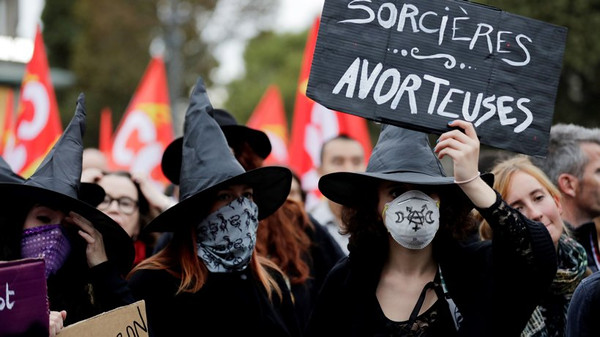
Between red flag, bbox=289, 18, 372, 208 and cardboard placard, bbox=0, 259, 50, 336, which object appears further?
red flag, bbox=289, 18, 372, 208

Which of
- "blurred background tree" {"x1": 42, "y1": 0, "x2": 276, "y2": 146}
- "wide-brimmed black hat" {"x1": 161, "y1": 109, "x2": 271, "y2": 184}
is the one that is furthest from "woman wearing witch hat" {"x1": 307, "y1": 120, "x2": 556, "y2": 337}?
"blurred background tree" {"x1": 42, "y1": 0, "x2": 276, "y2": 146}

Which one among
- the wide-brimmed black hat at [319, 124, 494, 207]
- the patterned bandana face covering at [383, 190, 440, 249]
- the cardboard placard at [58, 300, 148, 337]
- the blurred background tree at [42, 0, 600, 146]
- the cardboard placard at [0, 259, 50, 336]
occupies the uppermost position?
the blurred background tree at [42, 0, 600, 146]

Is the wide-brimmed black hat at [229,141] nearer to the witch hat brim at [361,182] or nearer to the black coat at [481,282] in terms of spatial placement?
the witch hat brim at [361,182]

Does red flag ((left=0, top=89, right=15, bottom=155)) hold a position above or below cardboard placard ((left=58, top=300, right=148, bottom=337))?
above

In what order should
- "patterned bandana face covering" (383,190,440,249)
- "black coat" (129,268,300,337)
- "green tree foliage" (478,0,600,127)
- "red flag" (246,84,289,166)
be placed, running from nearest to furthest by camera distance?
"patterned bandana face covering" (383,190,440,249), "black coat" (129,268,300,337), "red flag" (246,84,289,166), "green tree foliage" (478,0,600,127)

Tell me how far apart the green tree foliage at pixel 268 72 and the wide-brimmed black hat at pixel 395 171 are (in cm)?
4617

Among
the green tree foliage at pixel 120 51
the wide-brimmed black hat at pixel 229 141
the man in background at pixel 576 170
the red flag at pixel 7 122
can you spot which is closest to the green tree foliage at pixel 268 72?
the green tree foliage at pixel 120 51

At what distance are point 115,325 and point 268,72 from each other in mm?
56168

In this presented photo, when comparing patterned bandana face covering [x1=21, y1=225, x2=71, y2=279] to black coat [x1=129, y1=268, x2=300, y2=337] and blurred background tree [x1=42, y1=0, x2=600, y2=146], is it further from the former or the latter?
blurred background tree [x1=42, y1=0, x2=600, y2=146]

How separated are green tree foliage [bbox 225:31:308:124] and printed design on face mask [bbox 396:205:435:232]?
46.6m

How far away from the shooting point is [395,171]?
3602 mm

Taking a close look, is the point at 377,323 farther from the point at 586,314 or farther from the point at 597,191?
the point at 597,191

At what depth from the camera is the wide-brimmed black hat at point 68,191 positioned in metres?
3.62

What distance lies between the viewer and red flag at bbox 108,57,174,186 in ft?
32.9
